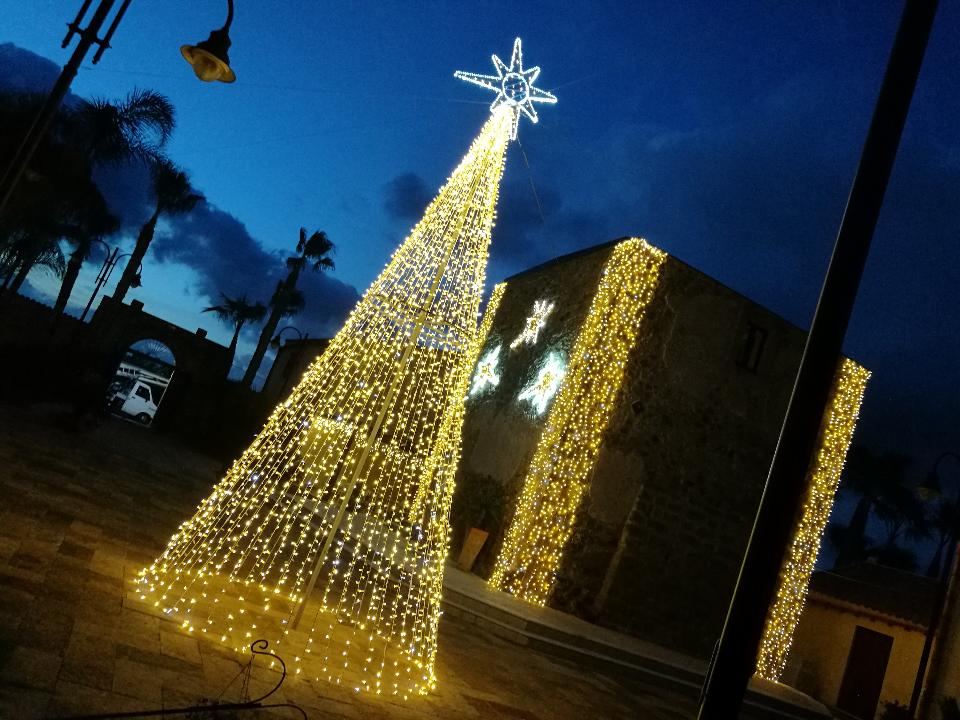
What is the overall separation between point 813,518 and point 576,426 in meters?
5.68

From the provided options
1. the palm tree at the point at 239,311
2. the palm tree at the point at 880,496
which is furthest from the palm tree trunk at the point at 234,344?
the palm tree at the point at 880,496

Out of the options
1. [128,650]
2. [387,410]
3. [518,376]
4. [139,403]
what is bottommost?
[139,403]

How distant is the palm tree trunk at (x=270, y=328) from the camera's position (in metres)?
25.7

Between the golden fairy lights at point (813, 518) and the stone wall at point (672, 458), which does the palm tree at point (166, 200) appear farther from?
the golden fairy lights at point (813, 518)

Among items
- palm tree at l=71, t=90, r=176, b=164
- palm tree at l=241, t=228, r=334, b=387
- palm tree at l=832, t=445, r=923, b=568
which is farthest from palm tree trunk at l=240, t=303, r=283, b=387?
palm tree at l=832, t=445, r=923, b=568

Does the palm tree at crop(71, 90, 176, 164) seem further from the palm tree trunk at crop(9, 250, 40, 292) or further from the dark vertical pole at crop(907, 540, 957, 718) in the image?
the dark vertical pole at crop(907, 540, 957, 718)

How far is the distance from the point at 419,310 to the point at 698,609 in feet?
27.9

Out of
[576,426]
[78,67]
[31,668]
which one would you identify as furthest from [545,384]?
[31,668]

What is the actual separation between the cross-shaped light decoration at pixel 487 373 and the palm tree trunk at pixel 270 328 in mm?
14156

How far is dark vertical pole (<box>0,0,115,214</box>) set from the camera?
4.90m

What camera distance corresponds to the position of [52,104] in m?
4.94

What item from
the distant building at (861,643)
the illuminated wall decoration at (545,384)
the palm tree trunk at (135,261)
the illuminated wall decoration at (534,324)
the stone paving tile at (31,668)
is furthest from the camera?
the palm tree trunk at (135,261)

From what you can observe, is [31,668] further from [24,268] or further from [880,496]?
[880,496]

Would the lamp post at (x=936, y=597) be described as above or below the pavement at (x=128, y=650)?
above
